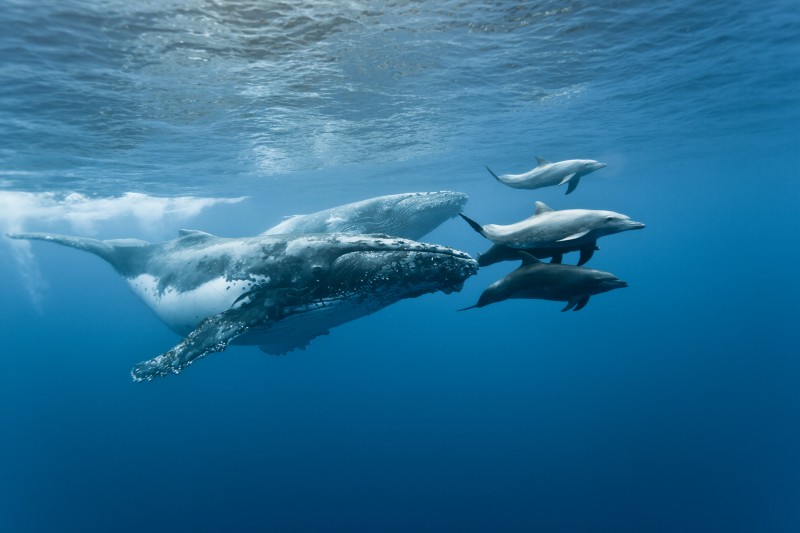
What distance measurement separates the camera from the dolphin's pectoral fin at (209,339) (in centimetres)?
539

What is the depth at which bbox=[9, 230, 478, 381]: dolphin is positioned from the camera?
5.34 metres

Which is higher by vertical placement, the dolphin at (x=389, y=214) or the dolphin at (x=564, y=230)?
the dolphin at (x=389, y=214)

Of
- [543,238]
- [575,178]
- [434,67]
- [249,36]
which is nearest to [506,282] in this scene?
[543,238]

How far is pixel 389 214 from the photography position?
12453 mm

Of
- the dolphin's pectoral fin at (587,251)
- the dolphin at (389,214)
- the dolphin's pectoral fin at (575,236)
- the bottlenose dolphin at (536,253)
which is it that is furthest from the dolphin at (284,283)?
the dolphin at (389,214)

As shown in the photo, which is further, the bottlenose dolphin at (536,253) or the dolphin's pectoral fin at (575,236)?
the bottlenose dolphin at (536,253)

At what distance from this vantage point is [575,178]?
7.17 metres

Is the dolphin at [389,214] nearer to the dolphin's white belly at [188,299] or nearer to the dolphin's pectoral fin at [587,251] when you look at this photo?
the dolphin's white belly at [188,299]

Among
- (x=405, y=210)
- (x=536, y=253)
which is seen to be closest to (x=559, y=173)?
(x=536, y=253)

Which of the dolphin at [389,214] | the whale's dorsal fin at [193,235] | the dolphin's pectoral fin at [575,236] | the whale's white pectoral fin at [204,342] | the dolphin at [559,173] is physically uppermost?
the dolphin at [389,214]

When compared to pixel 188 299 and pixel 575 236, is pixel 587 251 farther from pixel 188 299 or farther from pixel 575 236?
pixel 188 299

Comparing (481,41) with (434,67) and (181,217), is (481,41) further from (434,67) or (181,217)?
(181,217)

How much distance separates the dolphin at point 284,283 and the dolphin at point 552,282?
2.96ft

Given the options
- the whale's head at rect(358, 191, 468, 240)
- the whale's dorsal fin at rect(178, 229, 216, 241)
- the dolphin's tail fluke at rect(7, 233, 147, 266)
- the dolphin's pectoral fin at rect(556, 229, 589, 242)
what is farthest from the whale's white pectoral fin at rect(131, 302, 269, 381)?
the whale's head at rect(358, 191, 468, 240)
